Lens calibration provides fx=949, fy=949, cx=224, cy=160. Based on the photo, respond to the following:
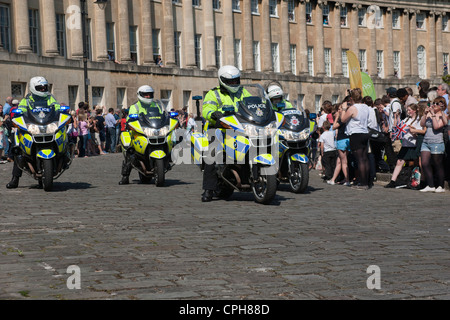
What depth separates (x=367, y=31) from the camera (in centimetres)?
7275

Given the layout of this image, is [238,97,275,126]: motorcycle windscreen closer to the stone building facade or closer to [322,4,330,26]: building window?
the stone building facade

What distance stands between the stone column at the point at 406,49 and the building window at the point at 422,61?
80.3 inches

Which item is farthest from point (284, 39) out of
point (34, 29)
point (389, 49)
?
point (34, 29)

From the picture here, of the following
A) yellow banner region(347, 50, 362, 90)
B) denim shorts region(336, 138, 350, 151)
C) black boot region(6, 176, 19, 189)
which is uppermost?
yellow banner region(347, 50, 362, 90)

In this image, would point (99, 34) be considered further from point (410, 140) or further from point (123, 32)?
point (410, 140)

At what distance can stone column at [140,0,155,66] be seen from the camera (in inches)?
1988

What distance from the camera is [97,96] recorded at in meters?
46.4

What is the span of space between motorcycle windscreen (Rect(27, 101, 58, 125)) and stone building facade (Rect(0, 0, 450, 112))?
22783mm

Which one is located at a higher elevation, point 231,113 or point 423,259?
point 231,113

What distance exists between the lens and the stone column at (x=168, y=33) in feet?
172

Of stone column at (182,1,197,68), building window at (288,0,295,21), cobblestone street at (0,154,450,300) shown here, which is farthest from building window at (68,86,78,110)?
cobblestone street at (0,154,450,300)

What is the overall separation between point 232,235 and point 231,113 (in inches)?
145

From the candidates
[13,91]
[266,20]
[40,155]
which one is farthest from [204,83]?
[40,155]
